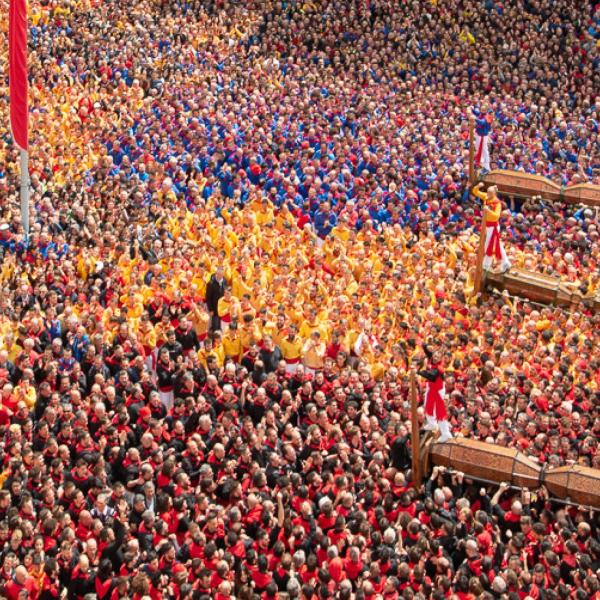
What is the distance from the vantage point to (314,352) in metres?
25.8

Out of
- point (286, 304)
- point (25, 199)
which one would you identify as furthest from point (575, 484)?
point (25, 199)

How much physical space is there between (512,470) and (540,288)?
6.47 metres

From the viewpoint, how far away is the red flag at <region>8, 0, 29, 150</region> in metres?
29.5

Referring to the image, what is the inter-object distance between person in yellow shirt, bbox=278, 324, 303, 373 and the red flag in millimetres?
7008

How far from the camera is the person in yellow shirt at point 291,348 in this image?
1015 inches

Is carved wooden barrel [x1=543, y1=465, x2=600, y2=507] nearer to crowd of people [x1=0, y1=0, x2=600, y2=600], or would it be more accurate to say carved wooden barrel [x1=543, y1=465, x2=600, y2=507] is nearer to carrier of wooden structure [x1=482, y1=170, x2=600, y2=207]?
crowd of people [x1=0, y1=0, x2=600, y2=600]

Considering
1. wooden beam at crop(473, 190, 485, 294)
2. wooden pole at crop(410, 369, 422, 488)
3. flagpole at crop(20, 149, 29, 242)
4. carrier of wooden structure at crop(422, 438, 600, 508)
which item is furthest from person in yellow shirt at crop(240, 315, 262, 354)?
flagpole at crop(20, 149, 29, 242)

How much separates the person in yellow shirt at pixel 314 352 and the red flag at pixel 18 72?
23.8 feet

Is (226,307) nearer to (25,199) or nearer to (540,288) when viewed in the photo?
(25,199)

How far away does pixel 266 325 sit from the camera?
26078 mm

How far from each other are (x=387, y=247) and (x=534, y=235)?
3311 millimetres

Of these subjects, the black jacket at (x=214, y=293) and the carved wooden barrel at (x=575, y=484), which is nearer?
the carved wooden barrel at (x=575, y=484)

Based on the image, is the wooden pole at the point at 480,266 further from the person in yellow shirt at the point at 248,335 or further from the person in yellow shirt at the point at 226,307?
the person in yellow shirt at the point at 248,335

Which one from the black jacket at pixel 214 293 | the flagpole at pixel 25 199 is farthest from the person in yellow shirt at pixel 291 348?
the flagpole at pixel 25 199
